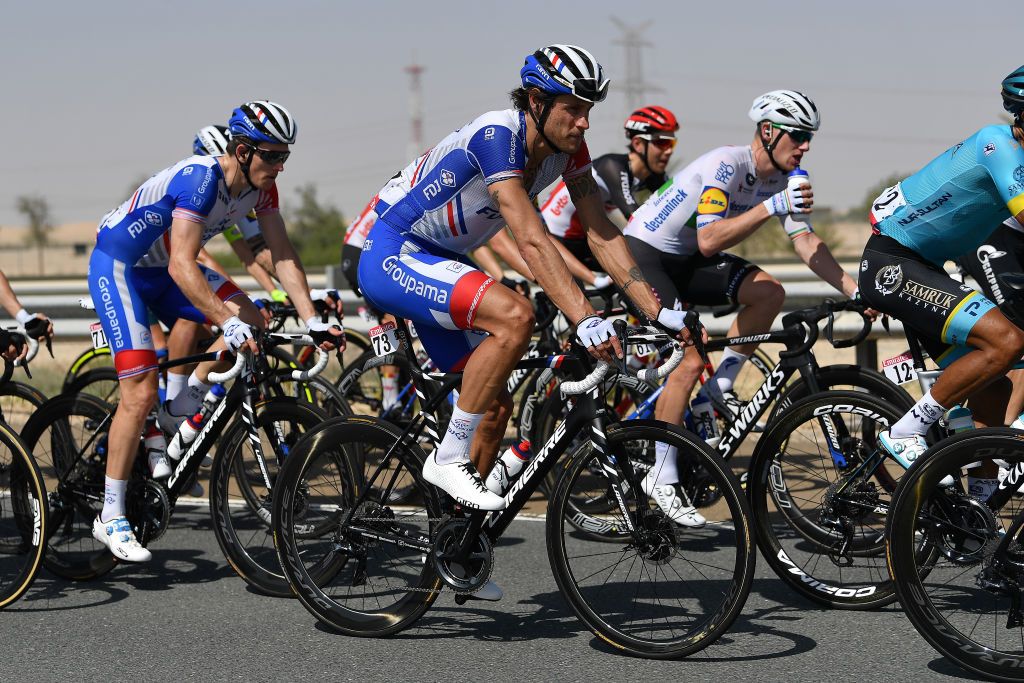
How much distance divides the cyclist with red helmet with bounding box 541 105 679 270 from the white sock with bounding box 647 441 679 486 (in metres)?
4.34

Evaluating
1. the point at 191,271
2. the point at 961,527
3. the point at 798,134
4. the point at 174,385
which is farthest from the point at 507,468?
the point at 798,134

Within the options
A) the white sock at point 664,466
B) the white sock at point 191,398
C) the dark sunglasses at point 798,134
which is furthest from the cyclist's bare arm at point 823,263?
the white sock at point 191,398

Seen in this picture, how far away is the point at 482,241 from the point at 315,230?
68.1 meters

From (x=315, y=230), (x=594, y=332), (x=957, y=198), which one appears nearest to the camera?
(x=594, y=332)

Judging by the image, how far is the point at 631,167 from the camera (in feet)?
31.4

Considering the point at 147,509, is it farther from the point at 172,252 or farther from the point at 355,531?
the point at 355,531

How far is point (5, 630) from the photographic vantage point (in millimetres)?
5621

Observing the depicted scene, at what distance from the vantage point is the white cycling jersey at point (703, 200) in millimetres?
7297

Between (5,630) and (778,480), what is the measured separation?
11.0 ft

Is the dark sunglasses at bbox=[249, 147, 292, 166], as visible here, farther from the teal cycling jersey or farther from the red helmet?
the red helmet

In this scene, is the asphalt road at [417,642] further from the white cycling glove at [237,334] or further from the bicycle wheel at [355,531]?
the white cycling glove at [237,334]

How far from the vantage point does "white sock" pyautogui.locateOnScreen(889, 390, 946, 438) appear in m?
5.35

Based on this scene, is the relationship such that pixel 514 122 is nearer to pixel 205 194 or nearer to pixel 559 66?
pixel 559 66

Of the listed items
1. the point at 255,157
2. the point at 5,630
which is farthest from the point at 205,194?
the point at 5,630
